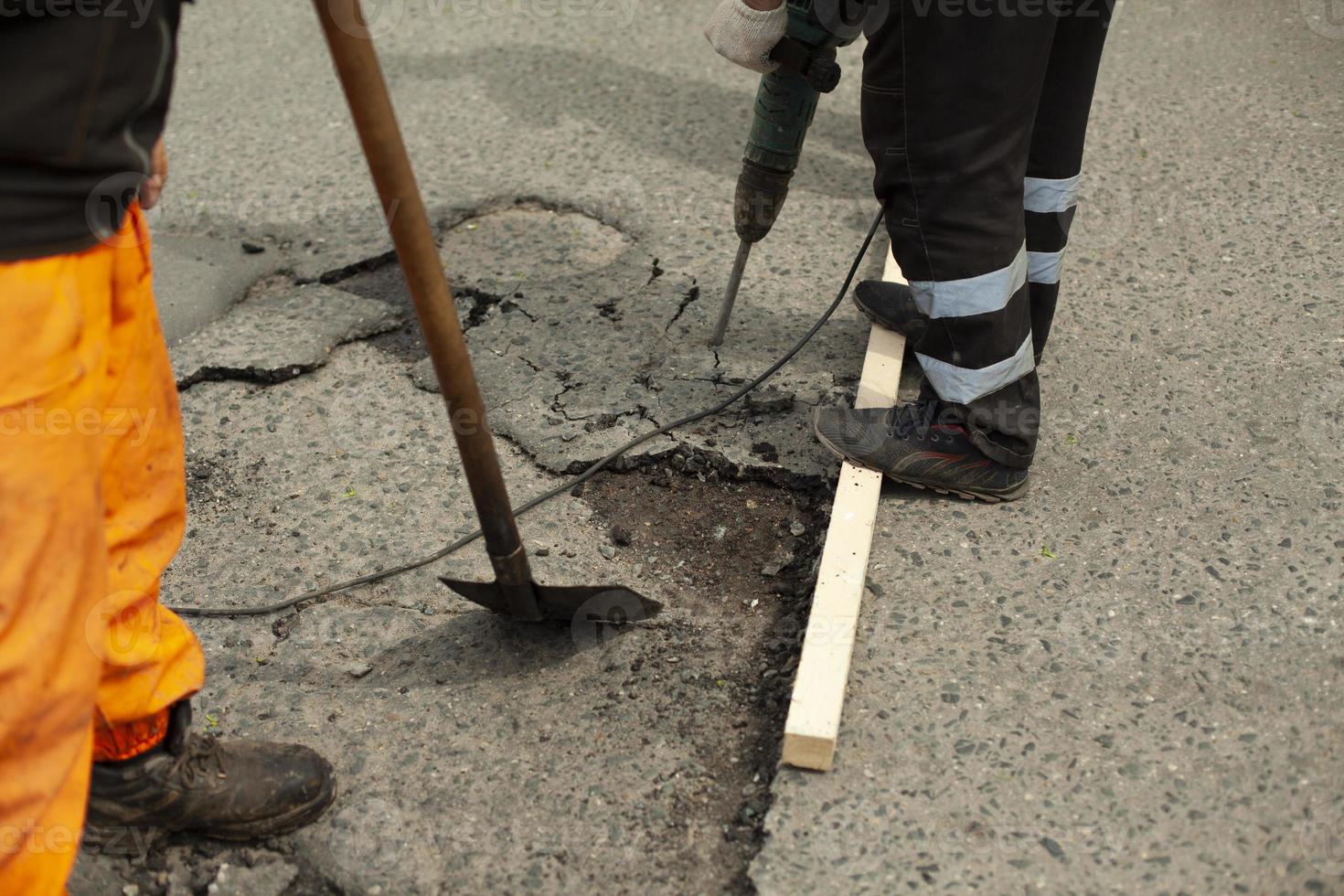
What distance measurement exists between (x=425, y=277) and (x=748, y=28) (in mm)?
1085

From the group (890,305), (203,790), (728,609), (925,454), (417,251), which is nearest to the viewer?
(417,251)

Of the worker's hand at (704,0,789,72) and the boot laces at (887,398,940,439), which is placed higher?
the worker's hand at (704,0,789,72)

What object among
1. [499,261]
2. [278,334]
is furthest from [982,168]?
[278,334]

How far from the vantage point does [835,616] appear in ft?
7.17

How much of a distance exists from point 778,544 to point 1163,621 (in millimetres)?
811

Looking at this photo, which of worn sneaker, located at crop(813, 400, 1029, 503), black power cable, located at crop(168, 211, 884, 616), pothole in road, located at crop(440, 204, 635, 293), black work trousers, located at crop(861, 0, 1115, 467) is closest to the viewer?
black work trousers, located at crop(861, 0, 1115, 467)

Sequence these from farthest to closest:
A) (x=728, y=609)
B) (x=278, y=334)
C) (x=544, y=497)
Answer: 1. (x=278, y=334)
2. (x=544, y=497)
3. (x=728, y=609)

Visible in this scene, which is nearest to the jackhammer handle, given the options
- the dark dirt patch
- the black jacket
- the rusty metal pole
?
the rusty metal pole

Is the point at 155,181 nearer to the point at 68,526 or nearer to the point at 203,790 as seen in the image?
the point at 68,526

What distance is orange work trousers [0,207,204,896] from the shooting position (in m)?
1.41

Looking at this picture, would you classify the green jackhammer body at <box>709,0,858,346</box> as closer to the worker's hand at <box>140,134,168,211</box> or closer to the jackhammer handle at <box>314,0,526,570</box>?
the jackhammer handle at <box>314,0,526,570</box>

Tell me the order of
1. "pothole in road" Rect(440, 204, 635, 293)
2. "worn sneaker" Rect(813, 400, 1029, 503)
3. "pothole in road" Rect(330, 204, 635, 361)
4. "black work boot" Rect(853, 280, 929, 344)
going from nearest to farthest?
"worn sneaker" Rect(813, 400, 1029, 503) < "black work boot" Rect(853, 280, 929, 344) < "pothole in road" Rect(330, 204, 635, 361) < "pothole in road" Rect(440, 204, 635, 293)

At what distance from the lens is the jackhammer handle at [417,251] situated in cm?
155

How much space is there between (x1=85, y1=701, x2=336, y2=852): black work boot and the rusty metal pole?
0.49 meters
